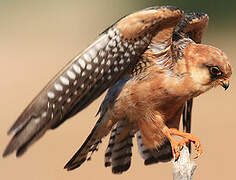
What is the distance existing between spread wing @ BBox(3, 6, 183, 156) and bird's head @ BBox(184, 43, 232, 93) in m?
0.50

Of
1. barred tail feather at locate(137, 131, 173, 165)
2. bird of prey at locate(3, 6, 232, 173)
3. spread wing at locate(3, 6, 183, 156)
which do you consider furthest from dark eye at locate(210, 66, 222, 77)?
barred tail feather at locate(137, 131, 173, 165)

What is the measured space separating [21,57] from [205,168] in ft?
23.7

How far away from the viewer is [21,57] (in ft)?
53.8

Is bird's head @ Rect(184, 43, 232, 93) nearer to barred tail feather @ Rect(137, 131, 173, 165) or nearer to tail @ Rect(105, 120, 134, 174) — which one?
barred tail feather @ Rect(137, 131, 173, 165)

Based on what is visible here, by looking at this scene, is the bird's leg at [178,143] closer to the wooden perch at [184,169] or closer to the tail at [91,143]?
the wooden perch at [184,169]

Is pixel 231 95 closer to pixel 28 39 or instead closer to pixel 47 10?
pixel 28 39

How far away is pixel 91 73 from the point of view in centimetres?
534

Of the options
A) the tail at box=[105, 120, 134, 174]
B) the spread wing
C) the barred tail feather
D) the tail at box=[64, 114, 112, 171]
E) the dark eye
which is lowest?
the barred tail feather

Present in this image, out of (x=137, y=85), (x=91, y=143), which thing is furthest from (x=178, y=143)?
(x=91, y=143)

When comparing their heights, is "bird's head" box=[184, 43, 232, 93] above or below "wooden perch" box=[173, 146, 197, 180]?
above

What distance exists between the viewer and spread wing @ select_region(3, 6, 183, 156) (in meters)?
4.88

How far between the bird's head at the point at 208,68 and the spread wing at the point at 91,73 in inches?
19.7

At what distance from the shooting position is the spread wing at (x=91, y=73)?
16.0 ft

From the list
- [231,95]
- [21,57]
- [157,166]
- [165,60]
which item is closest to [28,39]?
[21,57]
